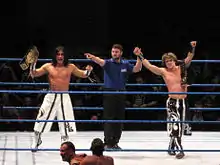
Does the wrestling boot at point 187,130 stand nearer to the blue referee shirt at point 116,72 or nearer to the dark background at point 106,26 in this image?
the blue referee shirt at point 116,72

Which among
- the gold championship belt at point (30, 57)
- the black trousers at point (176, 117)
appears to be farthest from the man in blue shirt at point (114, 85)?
the gold championship belt at point (30, 57)

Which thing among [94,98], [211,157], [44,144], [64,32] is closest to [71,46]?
[64,32]

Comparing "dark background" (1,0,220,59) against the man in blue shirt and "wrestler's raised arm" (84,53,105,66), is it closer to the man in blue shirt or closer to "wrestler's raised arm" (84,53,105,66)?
the man in blue shirt

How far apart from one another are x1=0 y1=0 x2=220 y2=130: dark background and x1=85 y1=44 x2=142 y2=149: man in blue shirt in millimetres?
2683

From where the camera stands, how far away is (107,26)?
25.3 ft

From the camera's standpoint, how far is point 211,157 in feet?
15.3

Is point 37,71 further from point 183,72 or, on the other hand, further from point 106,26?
point 106,26

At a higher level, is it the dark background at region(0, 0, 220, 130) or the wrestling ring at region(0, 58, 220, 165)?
the dark background at region(0, 0, 220, 130)

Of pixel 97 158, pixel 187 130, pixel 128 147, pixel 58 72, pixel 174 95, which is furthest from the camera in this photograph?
pixel 187 130

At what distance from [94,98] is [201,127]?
145cm

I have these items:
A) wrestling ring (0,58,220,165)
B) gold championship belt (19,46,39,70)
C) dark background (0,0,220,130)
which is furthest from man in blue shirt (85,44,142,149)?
dark background (0,0,220,130)

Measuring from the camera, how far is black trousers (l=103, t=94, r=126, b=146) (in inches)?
188

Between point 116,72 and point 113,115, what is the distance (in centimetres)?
40

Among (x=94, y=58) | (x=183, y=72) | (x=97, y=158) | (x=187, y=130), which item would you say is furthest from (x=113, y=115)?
(x=97, y=158)
